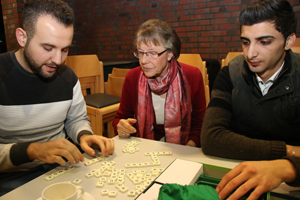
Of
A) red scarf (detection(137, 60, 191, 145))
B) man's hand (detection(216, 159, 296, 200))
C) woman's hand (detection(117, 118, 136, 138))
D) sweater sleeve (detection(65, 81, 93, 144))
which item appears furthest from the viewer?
red scarf (detection(137, 60, 191, 145))

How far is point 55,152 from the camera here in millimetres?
1033

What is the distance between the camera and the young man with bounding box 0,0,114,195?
1.10 metres

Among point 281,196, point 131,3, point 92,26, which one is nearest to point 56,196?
point 281,196

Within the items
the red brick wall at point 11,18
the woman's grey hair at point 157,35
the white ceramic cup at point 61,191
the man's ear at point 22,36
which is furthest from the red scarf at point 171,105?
the red brick wall at point 11,18

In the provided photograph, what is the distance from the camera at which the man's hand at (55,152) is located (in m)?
1.01

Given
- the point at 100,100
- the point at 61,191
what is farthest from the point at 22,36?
the point at 100,100

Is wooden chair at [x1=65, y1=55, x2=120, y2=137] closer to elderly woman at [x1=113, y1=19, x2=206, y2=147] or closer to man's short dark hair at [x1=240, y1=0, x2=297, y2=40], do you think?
elderly woman at [x1=113, y1=19, x2=206, y2=147]

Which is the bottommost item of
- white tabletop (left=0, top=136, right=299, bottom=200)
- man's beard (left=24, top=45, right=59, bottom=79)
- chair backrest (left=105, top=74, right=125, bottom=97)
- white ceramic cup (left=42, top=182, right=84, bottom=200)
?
chair backrest (left=105, top=74, right=125, bottom=97)

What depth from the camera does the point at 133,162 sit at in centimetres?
107

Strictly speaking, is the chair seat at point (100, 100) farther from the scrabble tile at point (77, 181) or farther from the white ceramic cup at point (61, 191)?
the white ceramic cup at point (61, 191)

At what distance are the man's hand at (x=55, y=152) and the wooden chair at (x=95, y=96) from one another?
147cm

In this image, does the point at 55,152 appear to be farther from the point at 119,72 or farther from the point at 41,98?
the point at 119,72

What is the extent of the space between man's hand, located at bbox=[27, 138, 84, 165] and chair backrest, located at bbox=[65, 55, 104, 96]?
1.84 metres

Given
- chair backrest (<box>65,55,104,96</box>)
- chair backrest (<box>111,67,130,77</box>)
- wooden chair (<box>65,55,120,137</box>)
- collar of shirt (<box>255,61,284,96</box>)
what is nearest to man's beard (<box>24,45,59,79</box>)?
collar of shirt (<box>255,61,284,96</box>)
